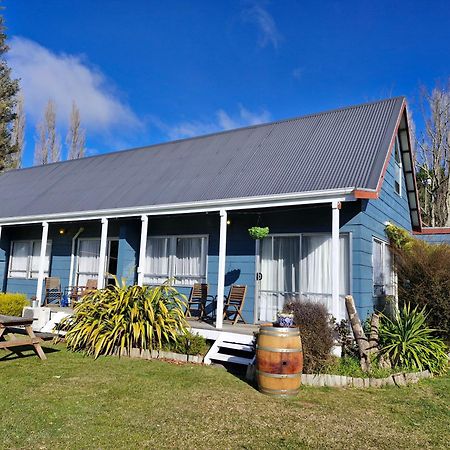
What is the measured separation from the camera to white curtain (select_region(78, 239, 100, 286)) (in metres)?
13.4

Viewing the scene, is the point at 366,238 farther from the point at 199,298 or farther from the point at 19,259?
the point at 19,259

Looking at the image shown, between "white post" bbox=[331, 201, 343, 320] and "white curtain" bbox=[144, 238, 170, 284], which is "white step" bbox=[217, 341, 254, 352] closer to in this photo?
"white post" bbox=[331, 201, 343, 320]

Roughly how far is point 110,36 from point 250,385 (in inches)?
570

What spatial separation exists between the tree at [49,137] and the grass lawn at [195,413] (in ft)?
97.4

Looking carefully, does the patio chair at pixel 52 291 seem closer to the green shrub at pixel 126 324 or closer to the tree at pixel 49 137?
the green shrub at pixel 126 324

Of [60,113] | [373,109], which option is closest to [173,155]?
[373,109]

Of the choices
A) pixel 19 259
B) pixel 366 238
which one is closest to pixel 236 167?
pixel 366 238

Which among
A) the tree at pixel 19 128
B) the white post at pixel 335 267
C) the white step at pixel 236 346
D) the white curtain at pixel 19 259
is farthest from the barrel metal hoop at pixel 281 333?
the tree at pixel 19 128

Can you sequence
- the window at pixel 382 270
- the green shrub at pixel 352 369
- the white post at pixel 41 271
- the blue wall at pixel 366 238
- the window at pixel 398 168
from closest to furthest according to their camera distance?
the green shrub at pixel 352 369 → the blue wall at pixel 366 238 → the window at pixel 382 270 → the white post at pixel 41 271 → the window at pixel 398 168

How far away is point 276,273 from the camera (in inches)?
388

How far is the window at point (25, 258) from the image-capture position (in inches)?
575

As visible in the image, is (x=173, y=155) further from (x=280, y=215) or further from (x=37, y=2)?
(x=37, y=2)

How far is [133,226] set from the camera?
468 inches

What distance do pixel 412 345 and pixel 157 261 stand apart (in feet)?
22.7
